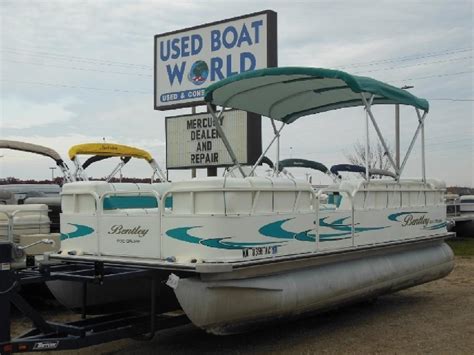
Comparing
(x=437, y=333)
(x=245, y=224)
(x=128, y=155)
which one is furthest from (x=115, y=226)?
(x=437, y=333)

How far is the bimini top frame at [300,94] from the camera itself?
7.18 m

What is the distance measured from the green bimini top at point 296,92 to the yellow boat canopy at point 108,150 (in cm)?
142

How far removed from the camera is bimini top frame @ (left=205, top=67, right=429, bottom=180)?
7184 mm

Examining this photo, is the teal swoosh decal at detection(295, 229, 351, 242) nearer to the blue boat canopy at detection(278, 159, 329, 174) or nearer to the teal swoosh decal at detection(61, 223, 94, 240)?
the teal swoosh decal at detection(61, 223, 94, 240)

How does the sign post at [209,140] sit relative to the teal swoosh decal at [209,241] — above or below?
above

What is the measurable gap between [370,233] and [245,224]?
7.67 ft

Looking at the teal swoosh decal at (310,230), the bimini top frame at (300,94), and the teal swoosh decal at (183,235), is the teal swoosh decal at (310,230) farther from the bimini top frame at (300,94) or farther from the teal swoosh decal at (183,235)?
the bimini top frame at (300,94)

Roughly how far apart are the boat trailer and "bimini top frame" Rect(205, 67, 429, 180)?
259 cm

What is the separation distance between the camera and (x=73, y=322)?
5574 mm

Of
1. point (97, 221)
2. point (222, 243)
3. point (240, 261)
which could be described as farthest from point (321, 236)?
point (97, 221)

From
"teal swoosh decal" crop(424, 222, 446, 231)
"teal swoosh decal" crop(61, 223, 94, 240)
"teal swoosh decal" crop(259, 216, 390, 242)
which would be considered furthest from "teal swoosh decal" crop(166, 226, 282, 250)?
"teal swoosh decal" crop(424, 222, 446, 231)

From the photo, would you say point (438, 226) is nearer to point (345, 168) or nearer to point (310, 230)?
point (345, 168)

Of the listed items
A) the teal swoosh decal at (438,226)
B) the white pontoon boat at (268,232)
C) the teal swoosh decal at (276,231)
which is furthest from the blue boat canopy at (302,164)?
the teal swoosh decal at (276,231)

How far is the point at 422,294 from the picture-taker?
30.8 feet
